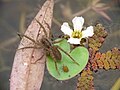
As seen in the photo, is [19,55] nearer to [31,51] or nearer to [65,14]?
[31,51]

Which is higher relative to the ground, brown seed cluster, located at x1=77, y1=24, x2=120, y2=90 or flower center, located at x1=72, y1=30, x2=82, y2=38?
A: flower center, located at x1=72, y1=30, x2=82, y2=38

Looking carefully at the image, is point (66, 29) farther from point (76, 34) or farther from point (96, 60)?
point (96, 60)

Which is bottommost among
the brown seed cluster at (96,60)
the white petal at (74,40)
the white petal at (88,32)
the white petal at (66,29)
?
the brown seed cluster at (96,60)

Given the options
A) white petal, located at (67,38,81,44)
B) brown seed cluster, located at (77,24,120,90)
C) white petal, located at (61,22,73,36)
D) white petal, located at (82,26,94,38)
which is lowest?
brown seed cluster, located at (77,24,120,90)

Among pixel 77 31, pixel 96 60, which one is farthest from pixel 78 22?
pixel 96 60

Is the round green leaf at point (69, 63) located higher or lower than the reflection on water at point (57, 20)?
lower

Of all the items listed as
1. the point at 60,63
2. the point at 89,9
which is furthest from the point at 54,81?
the point at 89,9
